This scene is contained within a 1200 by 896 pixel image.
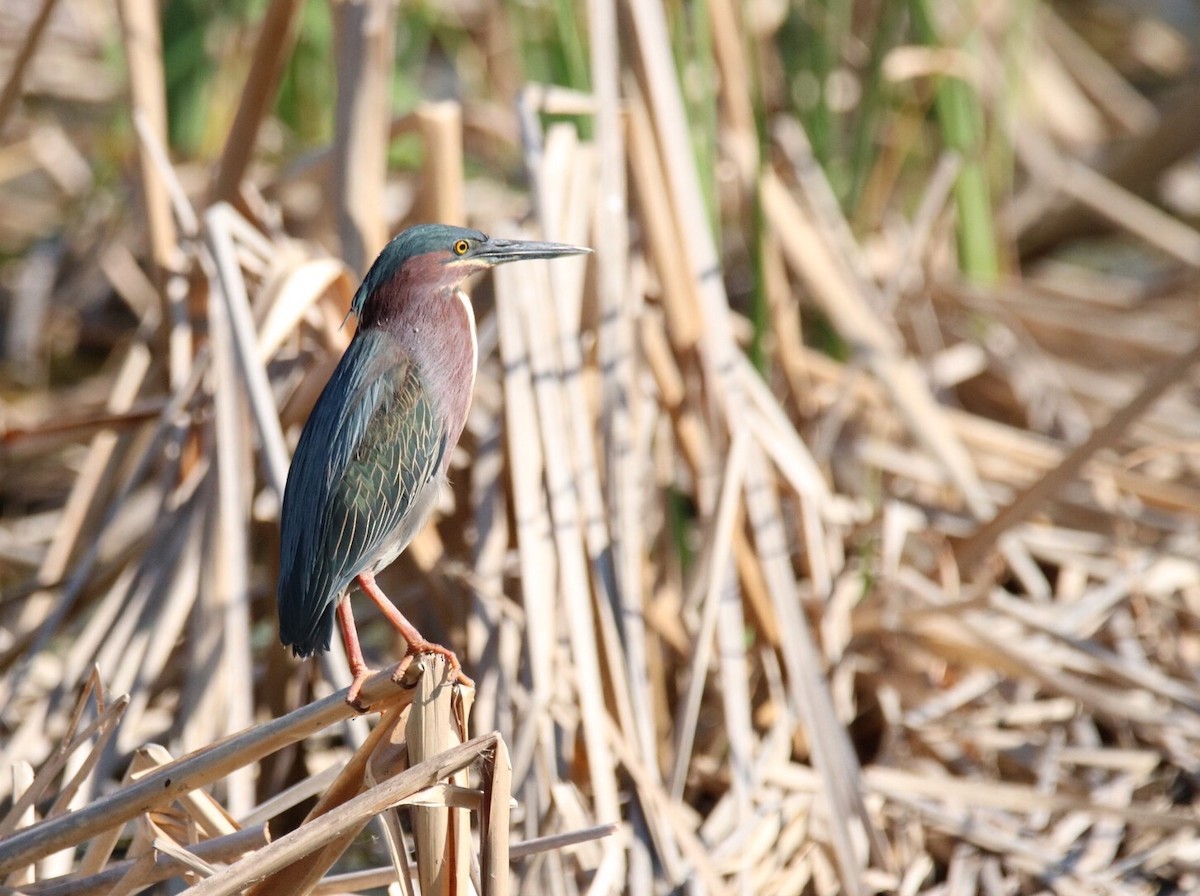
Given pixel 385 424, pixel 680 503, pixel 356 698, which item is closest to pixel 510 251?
pixel 385 424

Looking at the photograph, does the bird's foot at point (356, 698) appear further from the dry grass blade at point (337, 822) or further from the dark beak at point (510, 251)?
the dark beak at point (510, 251)

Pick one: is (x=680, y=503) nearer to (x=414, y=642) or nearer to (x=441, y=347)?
(x=441, y=347)

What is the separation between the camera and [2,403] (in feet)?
15.3

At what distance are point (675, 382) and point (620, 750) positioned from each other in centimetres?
99

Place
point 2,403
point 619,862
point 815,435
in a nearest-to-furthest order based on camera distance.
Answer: point 619,862
point 815,435
point 2,403

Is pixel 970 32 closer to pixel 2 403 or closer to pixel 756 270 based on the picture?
pixel 756 270

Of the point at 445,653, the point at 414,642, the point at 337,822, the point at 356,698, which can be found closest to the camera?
the point at 337,822

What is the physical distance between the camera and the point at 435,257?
230 centimetres

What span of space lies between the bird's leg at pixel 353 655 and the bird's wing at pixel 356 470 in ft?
0.13

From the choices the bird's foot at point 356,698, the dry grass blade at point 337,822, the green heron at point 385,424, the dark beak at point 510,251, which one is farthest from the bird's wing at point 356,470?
the dry grass blade at point 337,822

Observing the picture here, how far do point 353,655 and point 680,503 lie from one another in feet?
4.70

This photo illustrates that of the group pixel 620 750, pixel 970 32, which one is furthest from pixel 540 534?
pixel 970 32

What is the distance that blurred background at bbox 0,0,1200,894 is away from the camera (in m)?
2.67

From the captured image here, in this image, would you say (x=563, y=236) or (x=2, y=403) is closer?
(x=563, y=236)
